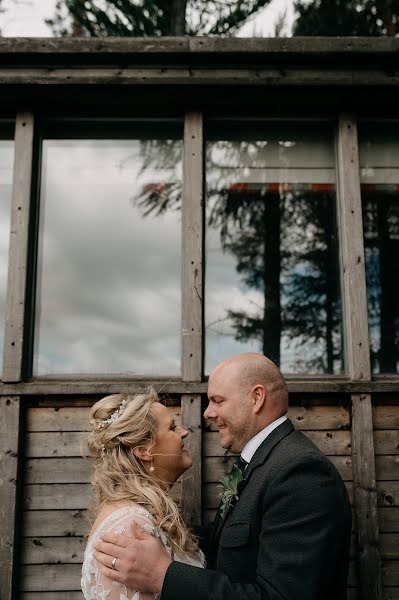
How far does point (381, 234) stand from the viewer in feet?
14.5

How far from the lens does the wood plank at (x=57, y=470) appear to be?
357 cm

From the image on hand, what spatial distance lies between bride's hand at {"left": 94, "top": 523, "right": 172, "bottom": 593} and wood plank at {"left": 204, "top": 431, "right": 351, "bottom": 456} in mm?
1180

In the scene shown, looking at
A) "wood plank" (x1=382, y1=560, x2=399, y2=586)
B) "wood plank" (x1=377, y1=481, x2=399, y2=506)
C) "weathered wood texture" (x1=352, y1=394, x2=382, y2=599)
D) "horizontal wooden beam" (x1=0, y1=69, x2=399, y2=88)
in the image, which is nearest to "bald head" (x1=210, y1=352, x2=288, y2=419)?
"weathered wood texture" (x1=352, y1=394, x2=382, y2=599)

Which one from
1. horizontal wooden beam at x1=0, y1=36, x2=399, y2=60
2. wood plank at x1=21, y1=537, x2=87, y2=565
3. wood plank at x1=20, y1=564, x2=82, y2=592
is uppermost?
horizontal wooden beam at x1=0, y1=36, x2=399, y2=60

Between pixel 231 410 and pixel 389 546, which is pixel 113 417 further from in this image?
pixel 389 546

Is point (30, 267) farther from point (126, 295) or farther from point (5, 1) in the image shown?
point (5, 1)

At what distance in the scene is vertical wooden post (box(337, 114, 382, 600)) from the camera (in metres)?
3.41

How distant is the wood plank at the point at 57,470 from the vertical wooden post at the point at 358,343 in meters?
1.71

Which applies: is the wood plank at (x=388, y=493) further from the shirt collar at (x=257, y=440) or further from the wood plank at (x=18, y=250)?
the wood plank at (x=18, y=250)

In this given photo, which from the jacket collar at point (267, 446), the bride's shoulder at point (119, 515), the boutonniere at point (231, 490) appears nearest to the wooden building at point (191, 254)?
the boutonniere at point (231, 490)

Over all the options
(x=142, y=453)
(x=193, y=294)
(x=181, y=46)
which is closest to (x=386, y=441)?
(x=193, y=294)

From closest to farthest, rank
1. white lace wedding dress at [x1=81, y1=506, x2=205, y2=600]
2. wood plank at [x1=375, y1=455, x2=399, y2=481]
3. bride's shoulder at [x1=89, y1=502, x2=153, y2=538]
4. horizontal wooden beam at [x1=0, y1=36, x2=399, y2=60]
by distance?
1. white lace wedding dress at [x1=81, y1=506, x2=205, y2=600]
2. bride's shoulder at [x1=89, y1=502, x2=153, y2=538]
3. wood plank at [x1=375, y1=455, x2=399, y2=481]
4. horizontal wooden beam at [x1=0, y1=36, x2=399, y2=60]

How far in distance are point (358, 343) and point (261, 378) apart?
3.48 ft

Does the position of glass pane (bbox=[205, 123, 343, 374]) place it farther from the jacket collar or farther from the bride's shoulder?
the bride's shoulder
